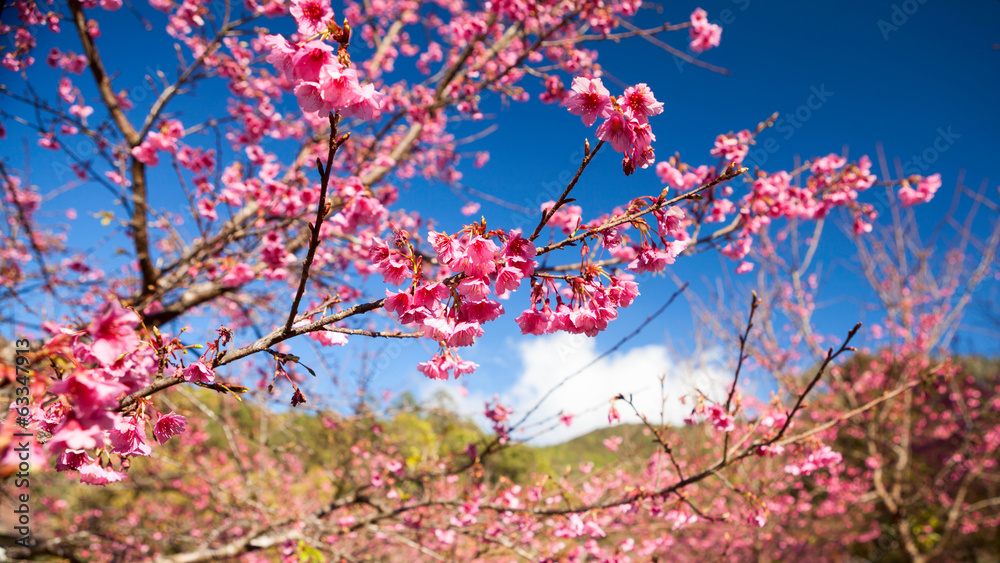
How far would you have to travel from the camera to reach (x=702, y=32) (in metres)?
3.97

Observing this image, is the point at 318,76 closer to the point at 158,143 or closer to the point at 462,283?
the point at 462,283

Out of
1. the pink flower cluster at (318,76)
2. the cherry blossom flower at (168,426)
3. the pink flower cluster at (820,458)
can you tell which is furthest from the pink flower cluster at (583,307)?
the pink flower cluster at (820,458)

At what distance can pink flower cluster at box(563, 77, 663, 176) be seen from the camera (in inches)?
47.9

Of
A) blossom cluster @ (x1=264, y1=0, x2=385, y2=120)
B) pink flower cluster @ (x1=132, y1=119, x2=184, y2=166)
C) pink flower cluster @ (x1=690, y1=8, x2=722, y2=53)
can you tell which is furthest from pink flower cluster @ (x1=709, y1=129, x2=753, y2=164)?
pink flower cluster @ (x1=132, y1=119, x2=184, y2=166)

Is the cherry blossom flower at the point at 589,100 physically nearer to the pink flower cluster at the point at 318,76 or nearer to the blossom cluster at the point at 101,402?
the pink flower cluster at the point at 318,76

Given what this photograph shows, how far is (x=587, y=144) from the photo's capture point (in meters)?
1.11

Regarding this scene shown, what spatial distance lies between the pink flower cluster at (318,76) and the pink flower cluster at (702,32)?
12.8 feet

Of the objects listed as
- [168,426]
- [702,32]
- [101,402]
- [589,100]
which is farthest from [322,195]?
[702,32]

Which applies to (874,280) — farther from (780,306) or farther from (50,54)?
(50,54)

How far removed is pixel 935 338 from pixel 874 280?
124 cm

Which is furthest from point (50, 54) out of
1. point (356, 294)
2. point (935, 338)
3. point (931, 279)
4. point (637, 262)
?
point (931, 279)

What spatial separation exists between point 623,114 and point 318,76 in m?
0.81

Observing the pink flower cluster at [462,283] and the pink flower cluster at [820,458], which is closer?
the pink flower cluster at [462,283]

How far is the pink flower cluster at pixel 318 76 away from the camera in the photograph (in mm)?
1054
